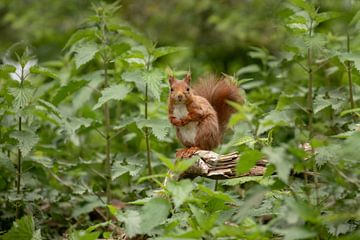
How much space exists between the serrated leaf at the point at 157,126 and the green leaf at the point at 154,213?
0.94 meters

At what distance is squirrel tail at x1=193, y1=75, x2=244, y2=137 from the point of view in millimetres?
3254

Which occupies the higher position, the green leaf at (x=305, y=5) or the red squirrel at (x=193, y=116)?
the green leaf at (x=305, y=5)

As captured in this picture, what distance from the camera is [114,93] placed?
3254 millimetres

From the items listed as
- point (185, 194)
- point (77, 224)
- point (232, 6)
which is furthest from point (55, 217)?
point (232, 6)

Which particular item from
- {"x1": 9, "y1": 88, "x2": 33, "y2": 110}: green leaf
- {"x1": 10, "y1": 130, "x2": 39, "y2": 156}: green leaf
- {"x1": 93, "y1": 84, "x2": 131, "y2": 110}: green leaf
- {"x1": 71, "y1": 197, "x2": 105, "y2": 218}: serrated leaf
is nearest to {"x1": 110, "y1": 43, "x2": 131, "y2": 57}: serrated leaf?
{"x1": 93, "y1": 84, "x2": 131, "y2": 110}: green leaf

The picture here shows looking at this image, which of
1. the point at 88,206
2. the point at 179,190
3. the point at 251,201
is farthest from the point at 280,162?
the point at 88,206

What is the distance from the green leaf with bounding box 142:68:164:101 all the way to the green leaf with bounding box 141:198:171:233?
947 millimetres

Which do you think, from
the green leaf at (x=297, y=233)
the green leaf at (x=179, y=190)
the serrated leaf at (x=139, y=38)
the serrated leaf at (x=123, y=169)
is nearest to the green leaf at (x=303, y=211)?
the green leaf at (x=297, y=233)

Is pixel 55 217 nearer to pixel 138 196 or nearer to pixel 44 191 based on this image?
pixel 44 191

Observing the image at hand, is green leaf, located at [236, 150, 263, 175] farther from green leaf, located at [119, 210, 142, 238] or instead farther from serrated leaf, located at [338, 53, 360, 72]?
serrated leaf, located at [338, 53, 360, 72]

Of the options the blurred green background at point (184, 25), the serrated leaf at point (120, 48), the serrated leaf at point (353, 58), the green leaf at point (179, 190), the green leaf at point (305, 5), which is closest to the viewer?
the green leaf at point (179, 190)

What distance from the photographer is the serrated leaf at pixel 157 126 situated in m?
3.19

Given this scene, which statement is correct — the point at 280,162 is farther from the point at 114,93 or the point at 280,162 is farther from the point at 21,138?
the point at 21,138

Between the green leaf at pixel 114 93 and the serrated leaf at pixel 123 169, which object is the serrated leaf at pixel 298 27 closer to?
the green leaf at pixel 114 93
